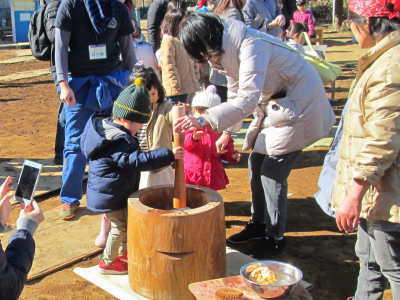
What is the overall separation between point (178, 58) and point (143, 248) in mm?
3412

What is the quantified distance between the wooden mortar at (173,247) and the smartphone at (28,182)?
623mm

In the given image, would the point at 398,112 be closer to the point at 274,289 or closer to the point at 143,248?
the point at 274,289

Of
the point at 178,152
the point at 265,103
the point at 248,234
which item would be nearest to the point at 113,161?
the point at 178,152

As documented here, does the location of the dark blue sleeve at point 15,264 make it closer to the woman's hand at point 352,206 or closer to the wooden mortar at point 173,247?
the wooden mortar at point 173,247

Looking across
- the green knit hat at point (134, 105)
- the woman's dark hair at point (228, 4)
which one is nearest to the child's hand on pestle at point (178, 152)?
the green knit hat at point (134, 105)

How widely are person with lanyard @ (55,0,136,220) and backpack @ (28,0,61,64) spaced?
0.37 metres

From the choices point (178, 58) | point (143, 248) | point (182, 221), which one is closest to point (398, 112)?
point (182, 221)

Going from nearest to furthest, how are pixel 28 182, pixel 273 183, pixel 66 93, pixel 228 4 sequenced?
1. pixel 28 182
2. pixel 273 183
3. pixel 66 93
4. pixel 228 4

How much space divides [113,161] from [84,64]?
52.7 inches

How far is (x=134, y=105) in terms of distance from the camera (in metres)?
3.15

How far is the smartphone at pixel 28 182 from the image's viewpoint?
2.45 metres

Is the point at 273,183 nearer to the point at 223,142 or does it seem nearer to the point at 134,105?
the point at 223,142

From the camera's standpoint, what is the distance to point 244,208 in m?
4.61

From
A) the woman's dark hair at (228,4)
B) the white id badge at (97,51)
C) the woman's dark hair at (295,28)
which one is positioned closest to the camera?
the white id badge at (97,51)
